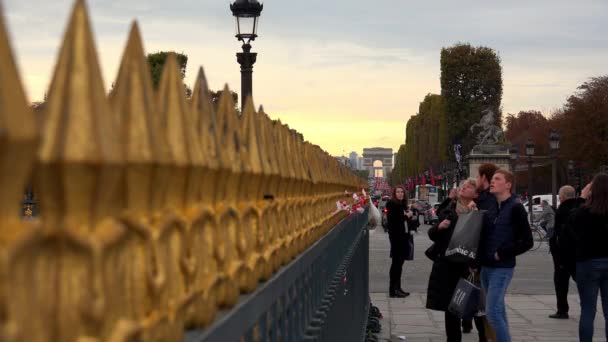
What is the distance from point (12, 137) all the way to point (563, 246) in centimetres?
940

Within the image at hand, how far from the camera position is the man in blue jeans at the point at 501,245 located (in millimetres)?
9078

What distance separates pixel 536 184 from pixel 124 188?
114m

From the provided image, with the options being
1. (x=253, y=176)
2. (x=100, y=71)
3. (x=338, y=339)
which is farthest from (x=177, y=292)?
(x=338, y=339)

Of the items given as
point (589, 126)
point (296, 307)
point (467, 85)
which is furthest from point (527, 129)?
point (296, 307)

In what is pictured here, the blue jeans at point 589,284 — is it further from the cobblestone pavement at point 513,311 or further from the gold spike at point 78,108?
the gold spike at point 78,108

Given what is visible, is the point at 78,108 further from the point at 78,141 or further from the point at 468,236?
the point at 468,236

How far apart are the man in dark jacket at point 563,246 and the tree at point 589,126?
2342 inches

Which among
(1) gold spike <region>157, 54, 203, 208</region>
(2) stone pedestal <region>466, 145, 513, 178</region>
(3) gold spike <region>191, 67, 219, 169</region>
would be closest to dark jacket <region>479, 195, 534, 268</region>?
(3) gold spike <region>191, 67, 219, 169</region>

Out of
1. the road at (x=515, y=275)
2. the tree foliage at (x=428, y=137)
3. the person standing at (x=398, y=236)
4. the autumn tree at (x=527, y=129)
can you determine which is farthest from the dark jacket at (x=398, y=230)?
the autumn tree at (x=527, y=129)

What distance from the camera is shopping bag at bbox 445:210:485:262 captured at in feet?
30.6

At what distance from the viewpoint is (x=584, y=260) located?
9398mm

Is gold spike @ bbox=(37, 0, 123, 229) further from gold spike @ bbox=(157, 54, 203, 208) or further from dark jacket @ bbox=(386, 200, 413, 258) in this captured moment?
dark jacket @ bbox=(386, 200, 413, 258)

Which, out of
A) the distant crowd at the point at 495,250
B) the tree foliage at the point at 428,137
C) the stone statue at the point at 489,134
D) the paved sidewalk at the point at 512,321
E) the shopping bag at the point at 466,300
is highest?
the tree foliage at the point at 428,137

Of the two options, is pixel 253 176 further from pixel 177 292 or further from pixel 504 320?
pixel 504 320
